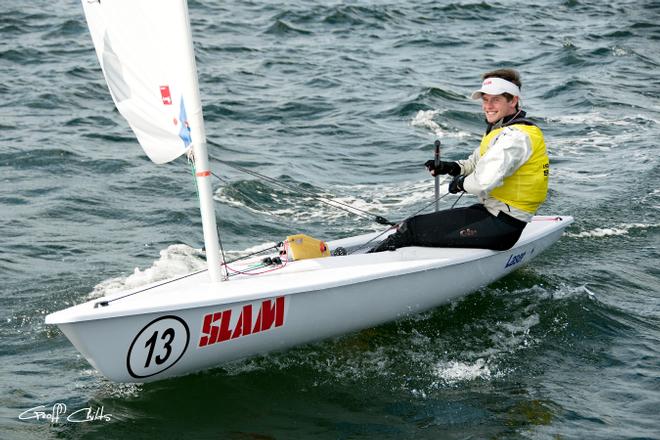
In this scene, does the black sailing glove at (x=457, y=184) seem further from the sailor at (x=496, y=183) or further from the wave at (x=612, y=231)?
the wave at (x=612, y=231)

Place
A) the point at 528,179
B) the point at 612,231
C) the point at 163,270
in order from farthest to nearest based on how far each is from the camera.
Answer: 1. the point at 612,231
2. the point at 163,270
3. the point at 528,179

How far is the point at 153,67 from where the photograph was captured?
4625 mm

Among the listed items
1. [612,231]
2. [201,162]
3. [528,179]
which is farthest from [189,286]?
[612,231]

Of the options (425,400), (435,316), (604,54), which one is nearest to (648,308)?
(435,316)

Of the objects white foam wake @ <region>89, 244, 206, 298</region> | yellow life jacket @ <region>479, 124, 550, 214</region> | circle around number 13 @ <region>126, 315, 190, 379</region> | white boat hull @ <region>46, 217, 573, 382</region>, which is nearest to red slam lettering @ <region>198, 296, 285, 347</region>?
white boat hull @ <region>46, 217, 573, 382</region>

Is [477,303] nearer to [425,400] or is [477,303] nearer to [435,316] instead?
[435,316]

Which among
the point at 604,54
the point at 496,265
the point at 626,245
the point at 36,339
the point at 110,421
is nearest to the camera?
the point at 110,421

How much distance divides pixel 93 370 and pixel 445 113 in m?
7.50

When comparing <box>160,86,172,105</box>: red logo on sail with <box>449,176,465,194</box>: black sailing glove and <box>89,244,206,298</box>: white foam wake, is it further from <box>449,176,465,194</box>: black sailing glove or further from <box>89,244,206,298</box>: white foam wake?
<box>449,176,465,194</box>: black sailing glove

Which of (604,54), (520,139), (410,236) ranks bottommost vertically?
(604,54)

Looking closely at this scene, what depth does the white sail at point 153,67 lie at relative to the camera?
4.43 m

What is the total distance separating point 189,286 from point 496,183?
6.13 feet

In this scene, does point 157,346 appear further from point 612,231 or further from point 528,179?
point 612,231

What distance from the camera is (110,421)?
4652 millimetres
